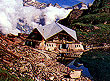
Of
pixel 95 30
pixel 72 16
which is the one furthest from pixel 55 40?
pixel 72 16

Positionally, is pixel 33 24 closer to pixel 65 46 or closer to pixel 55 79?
pixel 65 46

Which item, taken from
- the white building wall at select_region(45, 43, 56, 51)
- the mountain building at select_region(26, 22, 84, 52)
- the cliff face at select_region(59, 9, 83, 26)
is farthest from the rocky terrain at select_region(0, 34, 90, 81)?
the cliff face at select_region(59, 9, 83, 26)

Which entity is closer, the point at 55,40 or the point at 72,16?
the point at 55,40

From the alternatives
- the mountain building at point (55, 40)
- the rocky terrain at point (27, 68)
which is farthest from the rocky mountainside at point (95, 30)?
the rocky terrain at point (27, 68)

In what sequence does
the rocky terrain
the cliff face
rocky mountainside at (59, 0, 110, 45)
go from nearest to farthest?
the rocky terrain < rocky mountainside at (59, 0, 110, 45) < the cliff face

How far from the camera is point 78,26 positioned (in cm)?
4809

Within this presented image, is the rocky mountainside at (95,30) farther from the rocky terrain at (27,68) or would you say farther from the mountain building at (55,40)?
the rocky terrain at (27,68)

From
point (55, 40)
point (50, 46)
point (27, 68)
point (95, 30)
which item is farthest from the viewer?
point (95, 30)

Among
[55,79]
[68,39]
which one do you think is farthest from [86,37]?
[55,79]

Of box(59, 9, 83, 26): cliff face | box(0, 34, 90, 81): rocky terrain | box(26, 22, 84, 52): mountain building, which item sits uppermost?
box(59, 9, 83, 26): cliff face

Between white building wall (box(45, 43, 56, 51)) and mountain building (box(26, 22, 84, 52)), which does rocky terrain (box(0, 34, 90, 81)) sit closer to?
white building wall (box(45, 43, 56, 51))

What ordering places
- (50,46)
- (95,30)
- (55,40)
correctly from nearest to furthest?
(50,46)
(55,40)
(95,30)

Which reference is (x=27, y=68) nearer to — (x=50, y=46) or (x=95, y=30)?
(x=50, y=46)

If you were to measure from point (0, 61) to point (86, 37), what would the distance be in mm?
33901
